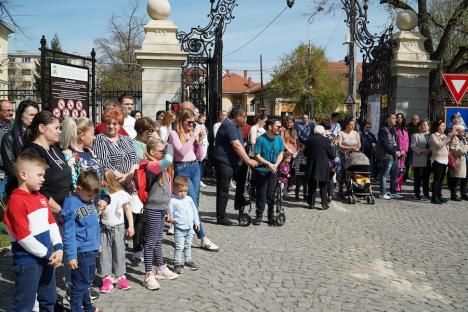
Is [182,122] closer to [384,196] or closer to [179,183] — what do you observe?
[179,183]

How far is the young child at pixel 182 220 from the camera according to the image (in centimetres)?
582

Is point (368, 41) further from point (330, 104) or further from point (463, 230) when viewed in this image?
point (330, 104)

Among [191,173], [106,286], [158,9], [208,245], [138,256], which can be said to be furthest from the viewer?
[158,9]

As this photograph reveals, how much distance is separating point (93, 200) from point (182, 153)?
8.30ft

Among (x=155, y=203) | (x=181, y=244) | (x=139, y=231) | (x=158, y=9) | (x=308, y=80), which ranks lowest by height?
(x=181, y=244)

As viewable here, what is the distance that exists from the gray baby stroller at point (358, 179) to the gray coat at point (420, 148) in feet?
4.46

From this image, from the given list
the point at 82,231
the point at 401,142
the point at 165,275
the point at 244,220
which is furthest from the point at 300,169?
the point at 82,231

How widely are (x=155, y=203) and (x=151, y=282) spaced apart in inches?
33.7

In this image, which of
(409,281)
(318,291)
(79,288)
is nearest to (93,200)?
(79,288)

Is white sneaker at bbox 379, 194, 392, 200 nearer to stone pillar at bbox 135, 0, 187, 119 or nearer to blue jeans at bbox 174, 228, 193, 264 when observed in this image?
stone pillar at bbox 135, 0, 187, 119

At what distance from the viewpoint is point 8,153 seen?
17.5ft

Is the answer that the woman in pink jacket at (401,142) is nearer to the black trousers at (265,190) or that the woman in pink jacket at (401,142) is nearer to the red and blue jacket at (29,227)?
the black trousers at (265,190)

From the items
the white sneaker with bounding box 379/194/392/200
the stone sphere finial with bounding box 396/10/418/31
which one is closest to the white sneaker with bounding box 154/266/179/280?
the white sneaker with bounding box 379/194/392/200

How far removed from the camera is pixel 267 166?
334 inches
